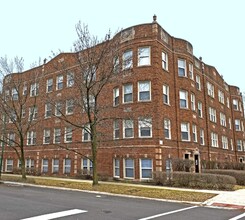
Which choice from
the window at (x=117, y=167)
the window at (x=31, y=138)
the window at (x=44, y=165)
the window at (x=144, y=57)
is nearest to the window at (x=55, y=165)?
the window at (x=44, y=165)

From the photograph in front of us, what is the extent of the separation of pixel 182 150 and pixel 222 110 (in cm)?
1507

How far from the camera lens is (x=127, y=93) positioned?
22.6m

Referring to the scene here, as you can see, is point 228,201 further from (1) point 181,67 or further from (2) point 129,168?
(1) point 181,67

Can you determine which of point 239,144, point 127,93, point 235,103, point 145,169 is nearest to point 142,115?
point 127,93

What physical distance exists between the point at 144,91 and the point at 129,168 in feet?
20.5

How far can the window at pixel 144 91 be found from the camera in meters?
21.7

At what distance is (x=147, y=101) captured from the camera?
21484 mm

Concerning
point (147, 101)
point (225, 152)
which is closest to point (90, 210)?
point (147, 101)

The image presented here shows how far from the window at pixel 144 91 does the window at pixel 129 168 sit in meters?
5.01

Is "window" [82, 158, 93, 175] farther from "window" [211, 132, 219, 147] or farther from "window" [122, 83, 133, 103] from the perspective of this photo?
"window" [211, 132, 219, 147]

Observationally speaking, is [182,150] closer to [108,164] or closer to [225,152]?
[108,164]

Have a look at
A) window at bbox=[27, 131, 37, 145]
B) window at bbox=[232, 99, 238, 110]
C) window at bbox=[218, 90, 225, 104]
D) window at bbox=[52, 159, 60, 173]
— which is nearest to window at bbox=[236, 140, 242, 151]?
window at bbox=[232, 99, 238, 110]

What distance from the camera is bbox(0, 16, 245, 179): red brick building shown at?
67.9 feet

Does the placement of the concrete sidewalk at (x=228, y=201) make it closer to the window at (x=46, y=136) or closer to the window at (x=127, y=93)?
the window at (x=127, y=93)
